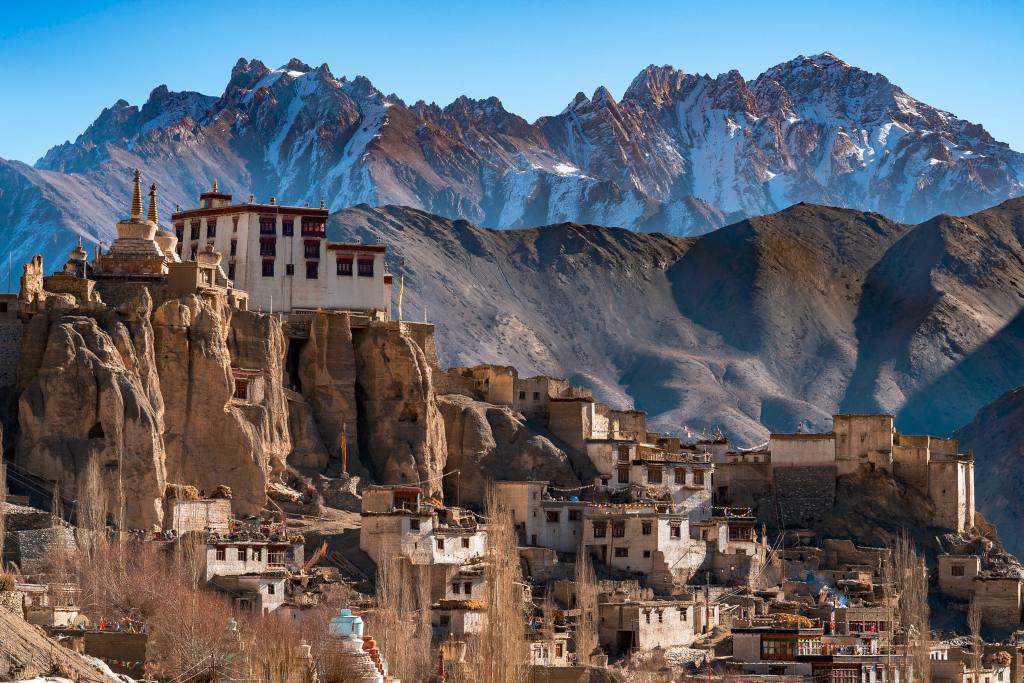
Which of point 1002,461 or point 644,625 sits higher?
point 1002,461

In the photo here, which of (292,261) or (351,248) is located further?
(351,248)

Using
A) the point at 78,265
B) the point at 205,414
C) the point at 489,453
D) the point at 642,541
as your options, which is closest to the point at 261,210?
the point at 78,265

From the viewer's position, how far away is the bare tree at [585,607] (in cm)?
7419

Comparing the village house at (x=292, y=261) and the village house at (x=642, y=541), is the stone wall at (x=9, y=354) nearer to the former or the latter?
the village house at (x=292, y=261)

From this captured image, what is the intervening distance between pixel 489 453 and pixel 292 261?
1134 centimetres

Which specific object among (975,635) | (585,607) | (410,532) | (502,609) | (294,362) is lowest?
(975,635)

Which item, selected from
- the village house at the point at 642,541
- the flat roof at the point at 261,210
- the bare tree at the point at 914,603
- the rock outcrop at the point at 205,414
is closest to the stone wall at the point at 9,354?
the rock outcrop at the point at 205,414

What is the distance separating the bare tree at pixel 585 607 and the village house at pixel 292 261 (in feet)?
54.6

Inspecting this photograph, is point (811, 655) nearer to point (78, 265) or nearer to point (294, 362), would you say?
point (294, 362)

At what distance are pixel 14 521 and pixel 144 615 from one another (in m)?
8.17

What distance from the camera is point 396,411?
92500 mm

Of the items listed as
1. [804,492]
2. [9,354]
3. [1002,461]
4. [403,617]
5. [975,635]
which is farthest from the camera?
[1002,461]

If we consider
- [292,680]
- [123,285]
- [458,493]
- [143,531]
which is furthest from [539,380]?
[292,680]

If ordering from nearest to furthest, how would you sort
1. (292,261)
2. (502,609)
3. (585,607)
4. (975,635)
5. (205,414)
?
1. (502,609)
2. (585,607)
3. (975,635)
4. (205,414)
5. (292,261)
